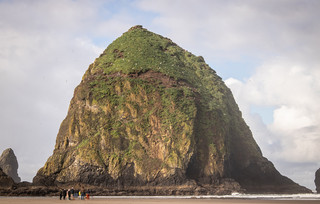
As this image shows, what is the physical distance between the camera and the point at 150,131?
7444cm

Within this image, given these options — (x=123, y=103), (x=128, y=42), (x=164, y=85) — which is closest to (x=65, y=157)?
(x=123, y=103)

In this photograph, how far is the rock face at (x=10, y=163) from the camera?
130288 millimetres

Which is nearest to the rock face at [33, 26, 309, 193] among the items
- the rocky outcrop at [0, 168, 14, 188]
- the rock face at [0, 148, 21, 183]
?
the rocky outcrop at [0, 168, 14, 188]

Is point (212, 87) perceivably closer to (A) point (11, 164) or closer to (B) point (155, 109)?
(B) point (155, 109)

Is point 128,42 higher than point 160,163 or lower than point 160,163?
higher

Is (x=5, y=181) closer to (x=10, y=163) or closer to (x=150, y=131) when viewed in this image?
(x=150, y=131)

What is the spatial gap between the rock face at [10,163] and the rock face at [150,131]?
61.4 metres

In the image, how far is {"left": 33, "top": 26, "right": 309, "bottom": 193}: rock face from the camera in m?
69.1

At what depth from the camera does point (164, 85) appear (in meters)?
81.2

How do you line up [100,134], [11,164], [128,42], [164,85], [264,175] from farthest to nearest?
[11,164], [128,42], [264,175], [164,85], [100,134]

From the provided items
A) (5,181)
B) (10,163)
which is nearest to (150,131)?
(5,181)

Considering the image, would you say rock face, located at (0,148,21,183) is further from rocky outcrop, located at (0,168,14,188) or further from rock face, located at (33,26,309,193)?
rocky outcrop, located at (0,168,14,188)

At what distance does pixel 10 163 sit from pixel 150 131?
78.3 meters

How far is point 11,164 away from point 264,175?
88.2 metres
